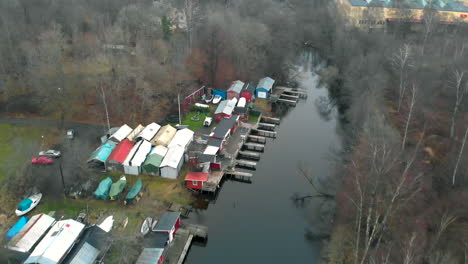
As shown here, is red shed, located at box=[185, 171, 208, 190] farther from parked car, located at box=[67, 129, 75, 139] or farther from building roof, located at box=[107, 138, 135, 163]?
parked car, located at box=[67, 129, 75, 139]

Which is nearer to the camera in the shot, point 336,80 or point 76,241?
point 76,241

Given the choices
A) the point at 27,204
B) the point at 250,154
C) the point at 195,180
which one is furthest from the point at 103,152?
the point at 250,154

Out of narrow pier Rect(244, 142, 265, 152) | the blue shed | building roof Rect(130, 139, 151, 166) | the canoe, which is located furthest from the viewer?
the blue shed

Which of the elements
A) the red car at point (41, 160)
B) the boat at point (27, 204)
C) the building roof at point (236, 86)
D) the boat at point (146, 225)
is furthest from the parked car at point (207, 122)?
the boat at point (27, 204)

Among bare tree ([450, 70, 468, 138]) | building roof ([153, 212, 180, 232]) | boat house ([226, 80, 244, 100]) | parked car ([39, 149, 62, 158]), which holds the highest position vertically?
bare tree ([450, 70, 468, 138])

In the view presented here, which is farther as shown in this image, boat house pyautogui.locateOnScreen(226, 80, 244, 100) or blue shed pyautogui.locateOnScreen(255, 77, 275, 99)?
blue shed pyautogui.locateOnScreen(255, 77, 275, 99)

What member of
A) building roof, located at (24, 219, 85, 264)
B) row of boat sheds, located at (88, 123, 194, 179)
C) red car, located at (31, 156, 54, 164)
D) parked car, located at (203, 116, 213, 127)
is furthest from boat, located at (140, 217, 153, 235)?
parked car, located at (203, 116, 213, 127)

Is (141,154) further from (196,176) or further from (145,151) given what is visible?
(196,176)
